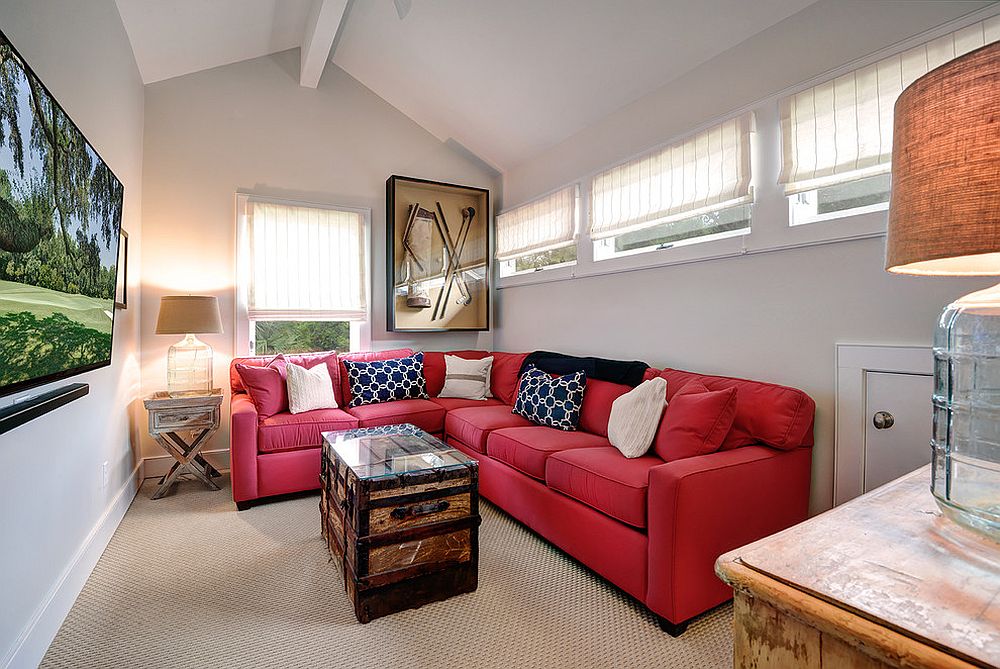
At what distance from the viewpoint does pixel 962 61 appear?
2.18 feet

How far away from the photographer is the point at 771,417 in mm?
2184

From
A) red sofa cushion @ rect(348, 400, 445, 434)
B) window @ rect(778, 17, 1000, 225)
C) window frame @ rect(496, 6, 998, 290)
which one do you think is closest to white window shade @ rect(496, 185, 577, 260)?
window frame @ rect(496, 6, 998, 290)

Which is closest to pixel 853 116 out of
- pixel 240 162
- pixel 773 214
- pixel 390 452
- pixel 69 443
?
pixel 773 214

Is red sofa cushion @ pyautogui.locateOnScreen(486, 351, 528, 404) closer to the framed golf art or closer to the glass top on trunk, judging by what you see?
the framed golf art

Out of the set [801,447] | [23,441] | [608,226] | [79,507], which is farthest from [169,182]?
[801,447]

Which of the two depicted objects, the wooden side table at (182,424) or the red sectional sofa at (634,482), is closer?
the red sectional sofa at (634,482)

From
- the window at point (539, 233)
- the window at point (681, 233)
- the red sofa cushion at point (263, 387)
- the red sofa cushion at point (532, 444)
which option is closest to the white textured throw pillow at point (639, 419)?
the red sofa cushion at point (532, 444)

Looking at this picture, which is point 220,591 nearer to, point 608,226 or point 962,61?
point 962,61

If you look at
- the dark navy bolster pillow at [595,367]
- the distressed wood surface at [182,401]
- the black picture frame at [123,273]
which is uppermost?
the black picture frame at [123,273]

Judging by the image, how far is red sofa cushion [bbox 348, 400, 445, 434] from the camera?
3553mm

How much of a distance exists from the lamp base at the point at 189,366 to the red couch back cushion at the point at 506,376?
2148 millimetres

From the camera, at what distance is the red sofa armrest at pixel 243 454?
3076mm

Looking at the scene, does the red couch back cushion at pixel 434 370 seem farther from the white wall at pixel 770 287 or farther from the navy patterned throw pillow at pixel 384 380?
the white wall at pixel 770 287

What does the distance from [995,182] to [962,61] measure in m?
0.18
